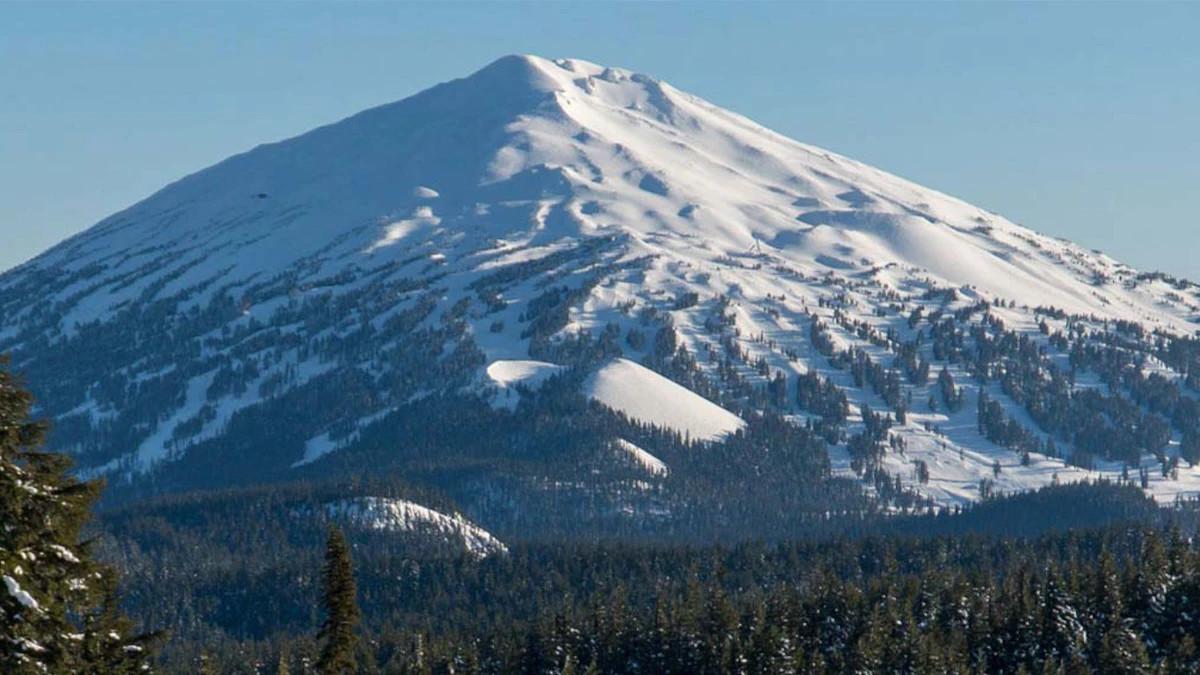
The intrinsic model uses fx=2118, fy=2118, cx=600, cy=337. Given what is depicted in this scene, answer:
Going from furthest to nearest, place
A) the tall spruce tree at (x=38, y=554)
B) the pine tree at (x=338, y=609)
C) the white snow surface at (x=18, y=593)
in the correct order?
1. the pine tree at (x=338, y=609)
2. the tall spruce tree at (x=38, y=554)
3. the white snow surface at (x=18, y=593)

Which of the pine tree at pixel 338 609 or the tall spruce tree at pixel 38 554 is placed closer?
the tall spruce tree at pixel 38 554

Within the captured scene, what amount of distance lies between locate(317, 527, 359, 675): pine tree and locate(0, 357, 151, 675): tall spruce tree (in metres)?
12.1

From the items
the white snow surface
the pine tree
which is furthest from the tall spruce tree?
the pine tree

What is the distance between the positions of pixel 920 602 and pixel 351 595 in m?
107

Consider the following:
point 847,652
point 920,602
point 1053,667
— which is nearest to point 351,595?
point 1053,667

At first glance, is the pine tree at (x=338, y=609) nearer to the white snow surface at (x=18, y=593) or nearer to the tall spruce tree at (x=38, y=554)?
the tall spruce tree at (x=38, y=554)

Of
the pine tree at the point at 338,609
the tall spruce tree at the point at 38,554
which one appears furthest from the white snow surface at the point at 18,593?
the pine tree at the point at 338,609

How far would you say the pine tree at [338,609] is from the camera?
53562 mm

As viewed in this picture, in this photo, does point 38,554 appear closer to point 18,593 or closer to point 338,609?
point 18,593

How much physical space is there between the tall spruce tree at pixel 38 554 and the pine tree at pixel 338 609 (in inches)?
478

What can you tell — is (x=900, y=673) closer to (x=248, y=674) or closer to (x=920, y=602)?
(x=920, y=602)

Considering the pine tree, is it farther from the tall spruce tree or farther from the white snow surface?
the white snow surface

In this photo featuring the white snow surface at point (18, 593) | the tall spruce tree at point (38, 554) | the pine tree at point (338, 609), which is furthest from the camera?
the pine tree at point (338, 609)

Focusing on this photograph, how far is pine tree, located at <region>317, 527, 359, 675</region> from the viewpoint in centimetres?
5356
